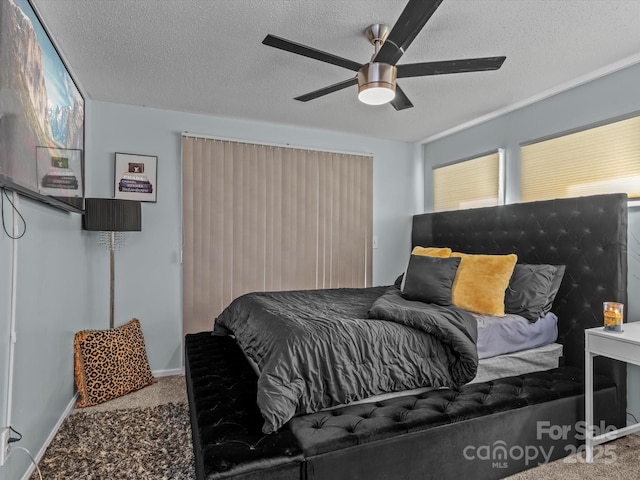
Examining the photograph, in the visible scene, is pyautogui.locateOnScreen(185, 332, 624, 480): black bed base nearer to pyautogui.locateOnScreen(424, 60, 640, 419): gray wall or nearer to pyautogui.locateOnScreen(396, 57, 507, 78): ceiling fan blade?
pyautogui.locateOnScreen(424, 60, 640, 419): gray wall

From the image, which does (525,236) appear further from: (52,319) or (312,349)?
(52,319)

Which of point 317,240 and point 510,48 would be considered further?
point 317,240

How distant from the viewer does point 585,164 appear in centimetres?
281

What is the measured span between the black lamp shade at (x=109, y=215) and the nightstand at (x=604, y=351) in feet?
10.5

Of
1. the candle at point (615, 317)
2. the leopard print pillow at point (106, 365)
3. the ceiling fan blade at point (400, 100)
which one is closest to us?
the candle at point (615, 317)

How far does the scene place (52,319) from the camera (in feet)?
7.30

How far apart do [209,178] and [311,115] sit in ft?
3.76

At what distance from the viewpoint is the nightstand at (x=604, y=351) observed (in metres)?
1.93

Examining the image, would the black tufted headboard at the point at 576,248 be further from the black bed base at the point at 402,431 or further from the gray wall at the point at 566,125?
the black bed base at the point at 402,431

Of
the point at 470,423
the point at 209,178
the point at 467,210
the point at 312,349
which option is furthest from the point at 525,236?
the point at 209,178

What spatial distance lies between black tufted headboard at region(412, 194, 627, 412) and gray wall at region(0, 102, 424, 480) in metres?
1.50

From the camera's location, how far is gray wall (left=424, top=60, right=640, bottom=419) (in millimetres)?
2465

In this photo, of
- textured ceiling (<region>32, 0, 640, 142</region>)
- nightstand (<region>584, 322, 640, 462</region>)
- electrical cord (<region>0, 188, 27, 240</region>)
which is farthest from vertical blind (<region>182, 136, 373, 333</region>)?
nightstand (<region>584, 322, 640, 462</region>)

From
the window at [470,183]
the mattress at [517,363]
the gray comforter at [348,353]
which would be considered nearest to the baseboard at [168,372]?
the gray comforter at [348,353]
